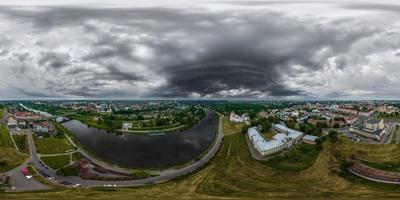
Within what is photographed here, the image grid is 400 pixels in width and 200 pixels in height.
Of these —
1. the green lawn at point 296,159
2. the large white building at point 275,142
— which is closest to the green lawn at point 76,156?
the large white building at point 275,142

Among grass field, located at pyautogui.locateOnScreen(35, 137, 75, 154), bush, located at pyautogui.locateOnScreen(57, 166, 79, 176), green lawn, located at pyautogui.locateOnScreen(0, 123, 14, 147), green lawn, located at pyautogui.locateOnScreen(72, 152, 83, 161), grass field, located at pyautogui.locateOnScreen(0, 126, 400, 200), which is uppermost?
green lawn, located at pyautogui.locateOnScreen(0, 123, 14, 147)

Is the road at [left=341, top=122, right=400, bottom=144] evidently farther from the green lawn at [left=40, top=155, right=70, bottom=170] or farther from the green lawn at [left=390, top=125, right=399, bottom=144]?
the green lawn at [left=40, top=155, right=70, bottom=170]

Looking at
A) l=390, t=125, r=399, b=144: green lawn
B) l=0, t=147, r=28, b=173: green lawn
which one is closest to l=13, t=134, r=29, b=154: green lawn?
l=0, t=147, r=28, b=173: green lawn

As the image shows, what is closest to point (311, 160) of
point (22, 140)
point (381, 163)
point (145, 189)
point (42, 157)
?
point (381, 163)

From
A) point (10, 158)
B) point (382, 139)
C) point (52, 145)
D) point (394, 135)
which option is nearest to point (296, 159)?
point (382, 139)

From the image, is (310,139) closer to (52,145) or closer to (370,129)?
(370,129)

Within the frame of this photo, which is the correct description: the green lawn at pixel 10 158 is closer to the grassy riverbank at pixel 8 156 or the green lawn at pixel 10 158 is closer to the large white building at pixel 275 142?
the grassy riverbank at pixel 8 156
